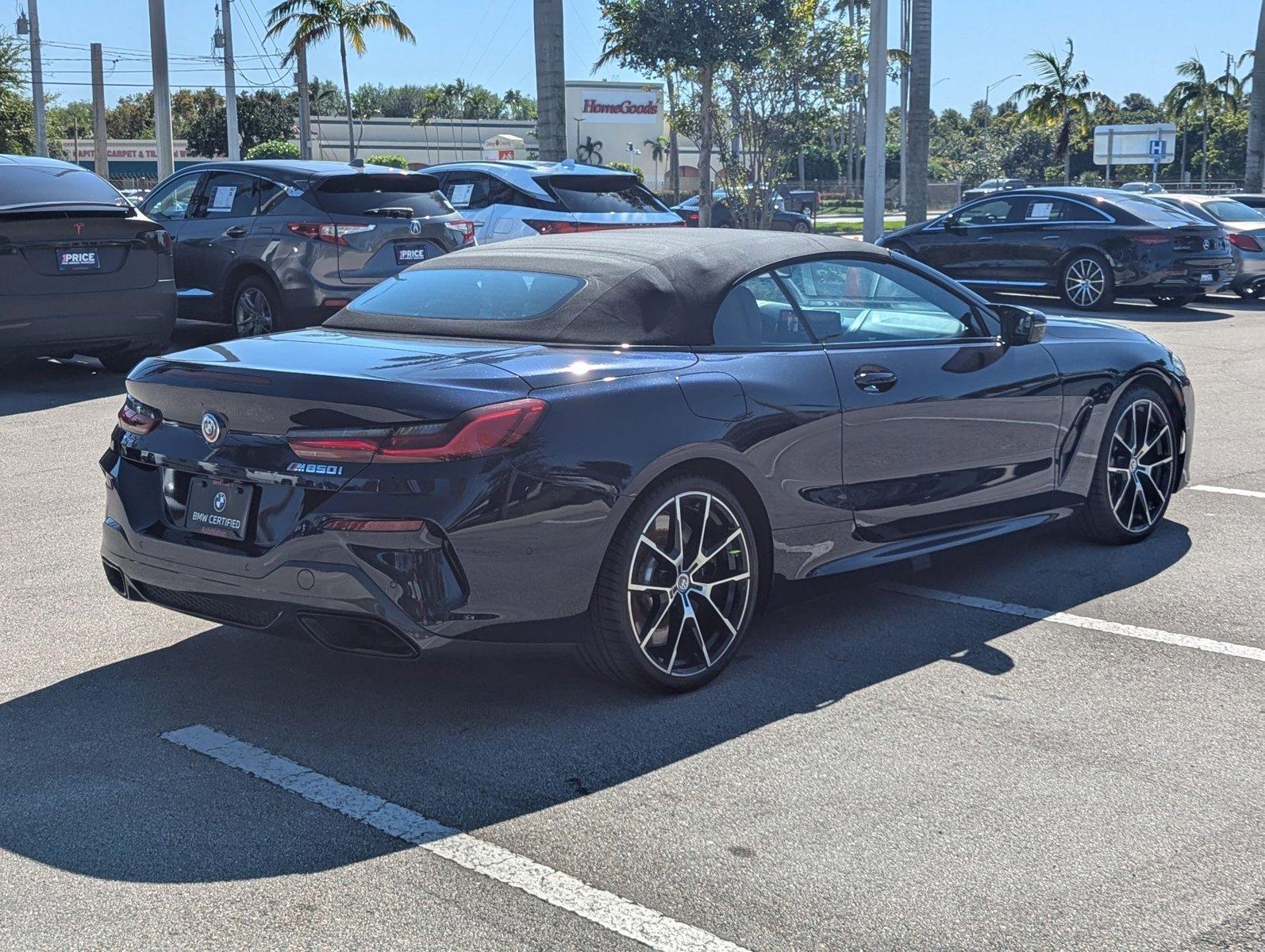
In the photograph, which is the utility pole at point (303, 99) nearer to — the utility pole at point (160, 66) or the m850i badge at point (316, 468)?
the utility pole at point (160, 66)

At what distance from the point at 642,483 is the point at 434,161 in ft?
255

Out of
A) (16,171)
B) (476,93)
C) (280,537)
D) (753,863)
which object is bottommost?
(753,863)

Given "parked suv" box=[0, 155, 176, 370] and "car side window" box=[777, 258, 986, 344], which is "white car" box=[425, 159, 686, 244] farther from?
"car side window" box=[777, 258, 986, 344]

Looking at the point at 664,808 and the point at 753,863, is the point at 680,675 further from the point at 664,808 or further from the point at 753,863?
the point at 753,863

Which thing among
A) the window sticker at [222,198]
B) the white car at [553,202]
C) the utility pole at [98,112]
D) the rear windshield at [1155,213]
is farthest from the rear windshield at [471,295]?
the utility pole at [98,112]

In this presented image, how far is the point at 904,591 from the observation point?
609 cm

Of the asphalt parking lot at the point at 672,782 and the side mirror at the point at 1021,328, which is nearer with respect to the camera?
the asphalt parking lot at the point at 672,782

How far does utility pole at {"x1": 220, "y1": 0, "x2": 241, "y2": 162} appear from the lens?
32.5 metres

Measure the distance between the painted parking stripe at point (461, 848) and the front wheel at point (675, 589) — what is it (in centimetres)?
90

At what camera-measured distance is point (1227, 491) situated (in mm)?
7992

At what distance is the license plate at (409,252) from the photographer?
12.2 m

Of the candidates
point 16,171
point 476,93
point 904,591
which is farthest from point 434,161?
point 904,591

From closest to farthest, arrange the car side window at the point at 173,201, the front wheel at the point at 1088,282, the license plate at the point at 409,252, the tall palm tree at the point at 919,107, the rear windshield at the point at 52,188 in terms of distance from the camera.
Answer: the rear windshield at the point at 52,188 → the license plate at the point at 409,252 → the car side window at the point at 173,201 → the front wheel at the point at 1088,282 → the tall palm tree at the point at 919,107

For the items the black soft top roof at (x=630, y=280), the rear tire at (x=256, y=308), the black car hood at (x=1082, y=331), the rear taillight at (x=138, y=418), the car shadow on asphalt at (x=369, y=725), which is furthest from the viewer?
the rear tire at (x=256, y=308)
